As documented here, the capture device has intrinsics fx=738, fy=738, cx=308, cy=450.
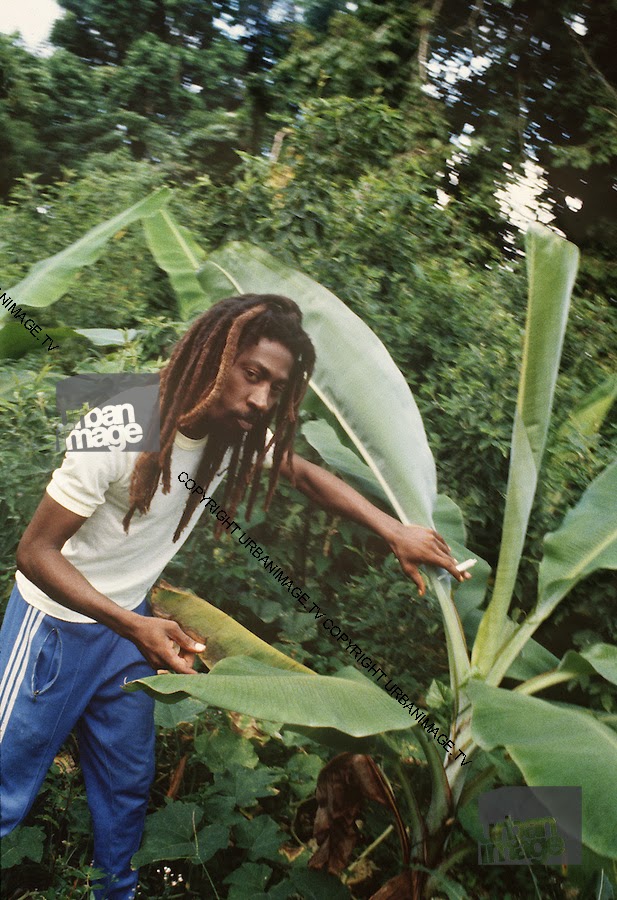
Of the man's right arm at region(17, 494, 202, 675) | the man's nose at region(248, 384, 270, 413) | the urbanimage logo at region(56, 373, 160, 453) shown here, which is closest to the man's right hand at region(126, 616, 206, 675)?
the man's right arm at region(17, 494, 202, 675)

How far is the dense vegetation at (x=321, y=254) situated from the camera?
5.61 feet

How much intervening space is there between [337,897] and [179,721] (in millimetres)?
496

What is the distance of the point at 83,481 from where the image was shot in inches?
58.9

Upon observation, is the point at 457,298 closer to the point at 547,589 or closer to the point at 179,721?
the point at 547,589

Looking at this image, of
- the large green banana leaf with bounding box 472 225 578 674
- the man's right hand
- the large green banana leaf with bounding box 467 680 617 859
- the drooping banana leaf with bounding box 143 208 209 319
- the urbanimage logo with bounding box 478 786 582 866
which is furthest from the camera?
the drooping banana leaf with bounding box 143 208 209 319

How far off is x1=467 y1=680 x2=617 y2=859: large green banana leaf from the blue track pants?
0.73 m

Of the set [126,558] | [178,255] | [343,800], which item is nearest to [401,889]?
[343,800]

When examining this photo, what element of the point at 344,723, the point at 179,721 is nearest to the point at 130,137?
the point at 179,721

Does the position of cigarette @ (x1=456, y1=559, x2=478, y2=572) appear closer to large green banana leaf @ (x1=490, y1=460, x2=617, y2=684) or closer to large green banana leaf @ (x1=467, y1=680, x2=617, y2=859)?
large green banana leaf @ (x1=490, y1=460, x2=617, y2=684)

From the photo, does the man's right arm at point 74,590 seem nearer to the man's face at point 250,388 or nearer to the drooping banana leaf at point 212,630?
the drooping banana leaf at point 212,630

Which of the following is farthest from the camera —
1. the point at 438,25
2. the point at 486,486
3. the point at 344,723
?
the point at 438,25

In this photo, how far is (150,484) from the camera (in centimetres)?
158

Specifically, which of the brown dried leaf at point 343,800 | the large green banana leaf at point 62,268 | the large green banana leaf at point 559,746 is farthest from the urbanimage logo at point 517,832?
the large green banana leaf at point 62,268

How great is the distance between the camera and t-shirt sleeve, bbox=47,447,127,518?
4.90 ft
